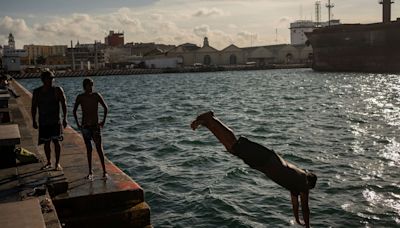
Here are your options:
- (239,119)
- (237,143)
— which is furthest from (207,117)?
(239,119)

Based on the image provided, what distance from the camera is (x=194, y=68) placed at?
100625 millimetres

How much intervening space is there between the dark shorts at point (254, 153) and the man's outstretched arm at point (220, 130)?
9cm

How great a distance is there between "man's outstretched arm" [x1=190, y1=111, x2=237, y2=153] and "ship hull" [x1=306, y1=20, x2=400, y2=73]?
61236 mm

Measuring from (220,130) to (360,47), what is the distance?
65.5 meters

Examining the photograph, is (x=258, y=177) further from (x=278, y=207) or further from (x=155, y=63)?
(x=155, y=63)

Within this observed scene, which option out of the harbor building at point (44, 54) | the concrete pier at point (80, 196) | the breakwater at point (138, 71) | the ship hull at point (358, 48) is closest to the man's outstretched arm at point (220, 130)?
the concrete pier at point (80, 196)

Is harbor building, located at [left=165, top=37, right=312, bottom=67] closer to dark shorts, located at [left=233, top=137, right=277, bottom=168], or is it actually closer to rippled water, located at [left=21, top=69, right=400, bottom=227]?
rippled water, located at [left=21, top=69, right=400, bottom=227]

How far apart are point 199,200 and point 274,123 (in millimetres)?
11318

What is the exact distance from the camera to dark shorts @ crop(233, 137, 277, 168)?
333 centimetres

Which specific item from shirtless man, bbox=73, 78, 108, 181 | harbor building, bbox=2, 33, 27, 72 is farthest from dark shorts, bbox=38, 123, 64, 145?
harbor building, bbox=2, 33, 27, 72

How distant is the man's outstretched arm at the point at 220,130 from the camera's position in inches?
137

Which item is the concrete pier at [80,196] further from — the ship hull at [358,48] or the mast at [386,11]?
the mast at [386,11]

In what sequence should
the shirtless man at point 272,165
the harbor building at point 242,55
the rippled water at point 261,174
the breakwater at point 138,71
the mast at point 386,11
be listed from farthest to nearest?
the harbor building at point 242,55, the breakwater at point 138,71, the mast at point 386,11, the rippled water at point 261,174, the shirtless man at point 272,165

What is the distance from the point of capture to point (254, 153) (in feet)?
11.0
